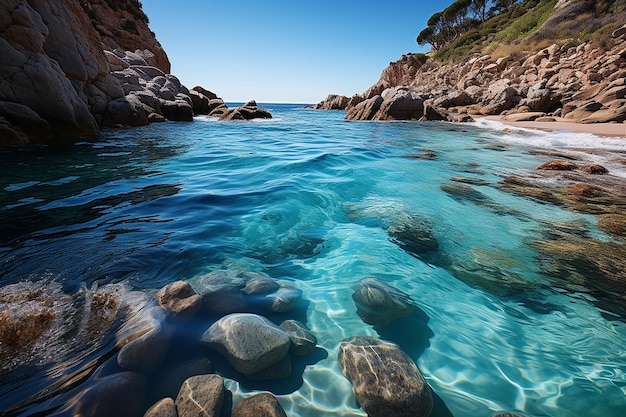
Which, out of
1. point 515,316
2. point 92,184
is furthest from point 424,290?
point 92,184

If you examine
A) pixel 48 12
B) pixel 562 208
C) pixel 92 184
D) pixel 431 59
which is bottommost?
pixel 92 184

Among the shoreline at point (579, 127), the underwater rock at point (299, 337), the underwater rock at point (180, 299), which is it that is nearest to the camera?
the underwater rock at point (299, 337)

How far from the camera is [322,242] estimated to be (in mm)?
3941

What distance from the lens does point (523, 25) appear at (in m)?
36.1

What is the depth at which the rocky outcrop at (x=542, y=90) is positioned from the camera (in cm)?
1611

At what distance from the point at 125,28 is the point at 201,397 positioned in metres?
50.3

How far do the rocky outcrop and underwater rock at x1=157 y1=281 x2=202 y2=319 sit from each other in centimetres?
2091

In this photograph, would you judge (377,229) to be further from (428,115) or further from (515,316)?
(428,115)

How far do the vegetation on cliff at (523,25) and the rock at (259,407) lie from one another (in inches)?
1231

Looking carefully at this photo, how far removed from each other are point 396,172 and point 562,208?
11.3 feet

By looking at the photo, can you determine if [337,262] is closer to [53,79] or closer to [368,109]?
[53,79]

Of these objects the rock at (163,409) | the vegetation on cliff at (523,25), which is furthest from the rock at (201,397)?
the vegetation on cliff at (523,25)

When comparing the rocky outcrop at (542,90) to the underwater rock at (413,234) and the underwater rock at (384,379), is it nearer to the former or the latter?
the underwater rock at (413,234)

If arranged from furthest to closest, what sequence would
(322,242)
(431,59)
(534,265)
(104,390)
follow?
1. (431,59)
2. (322,242)
3. (534,265)
4. (104,390)
